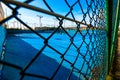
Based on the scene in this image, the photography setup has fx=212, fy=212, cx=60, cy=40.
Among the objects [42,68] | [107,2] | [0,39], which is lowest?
[42,68]

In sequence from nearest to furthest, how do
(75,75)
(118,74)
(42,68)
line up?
(118,74), (75,75), (42,68)

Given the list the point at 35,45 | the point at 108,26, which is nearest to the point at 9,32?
the point at 35,45

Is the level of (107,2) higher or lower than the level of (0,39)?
higher

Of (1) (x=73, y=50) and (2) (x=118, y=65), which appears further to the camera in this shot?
(1) (x=73, y=50)

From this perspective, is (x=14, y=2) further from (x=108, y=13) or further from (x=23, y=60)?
(x=23, y=60)

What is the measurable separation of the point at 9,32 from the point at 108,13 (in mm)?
7099

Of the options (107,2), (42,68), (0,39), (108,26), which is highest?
(107,2)

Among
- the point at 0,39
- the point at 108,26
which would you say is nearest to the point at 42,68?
the point at 0,39

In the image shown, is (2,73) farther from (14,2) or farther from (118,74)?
(14,2)

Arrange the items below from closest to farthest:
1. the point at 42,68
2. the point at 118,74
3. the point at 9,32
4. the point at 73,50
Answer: the point at 118,74, the point at 42,68, the point at 73,50, the point at 9,32

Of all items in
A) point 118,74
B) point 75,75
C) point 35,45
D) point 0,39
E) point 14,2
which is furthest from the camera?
point 35,45

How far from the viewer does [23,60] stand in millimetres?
4293

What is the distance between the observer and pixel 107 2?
0.94 metres

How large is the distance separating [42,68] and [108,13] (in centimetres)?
295
